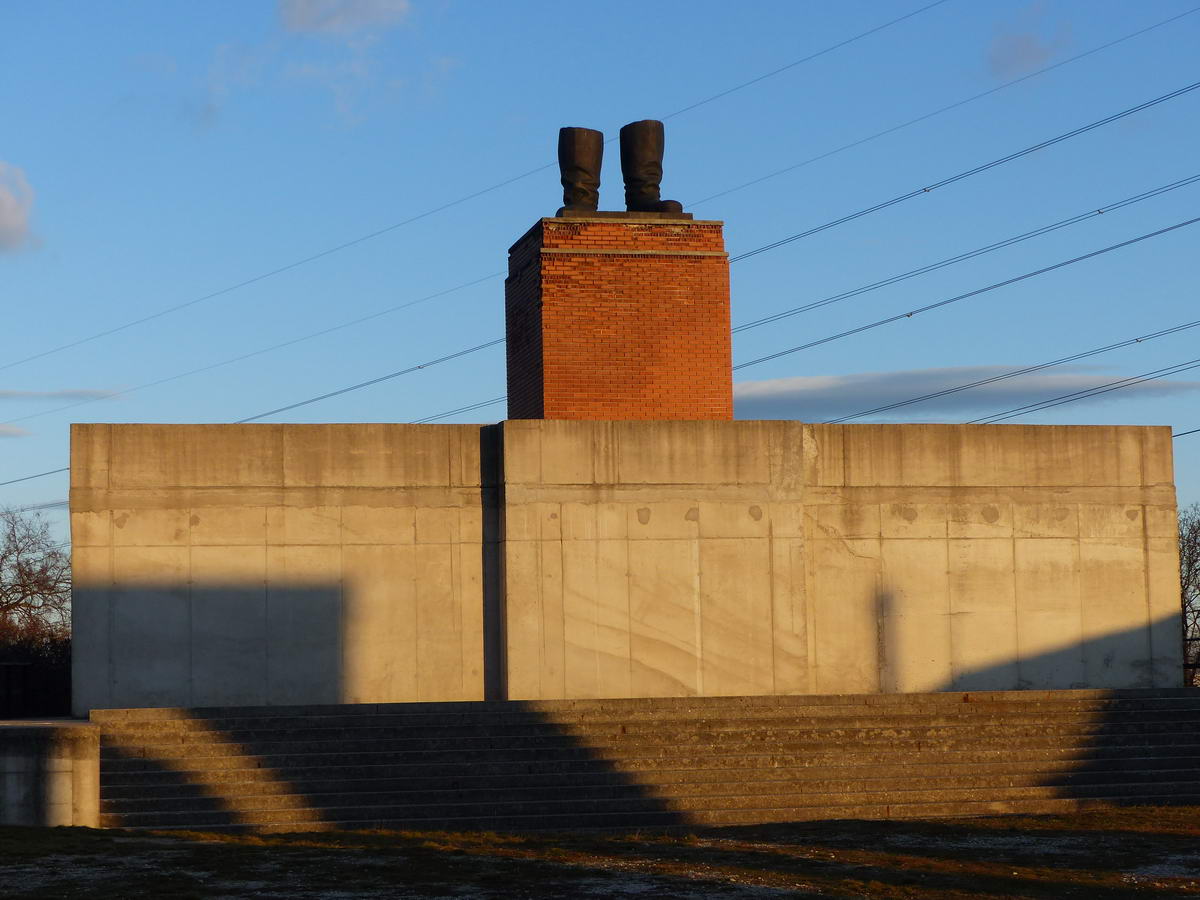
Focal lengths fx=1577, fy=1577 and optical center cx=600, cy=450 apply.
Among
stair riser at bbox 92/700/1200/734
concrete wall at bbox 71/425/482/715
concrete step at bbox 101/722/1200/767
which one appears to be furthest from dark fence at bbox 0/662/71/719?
concrete step at bbox 101/722/1200/767

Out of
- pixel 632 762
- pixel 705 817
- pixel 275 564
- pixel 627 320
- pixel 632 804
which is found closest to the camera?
pixel 705 817

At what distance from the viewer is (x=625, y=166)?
28.0 metres

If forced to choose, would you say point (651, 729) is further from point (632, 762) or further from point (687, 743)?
point (632, 762)

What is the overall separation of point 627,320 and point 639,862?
493 inches

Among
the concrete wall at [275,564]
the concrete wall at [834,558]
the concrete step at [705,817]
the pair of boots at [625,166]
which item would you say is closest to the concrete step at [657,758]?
the concrete step at [705,817]

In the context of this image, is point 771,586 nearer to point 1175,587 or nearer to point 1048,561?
point 1048,561

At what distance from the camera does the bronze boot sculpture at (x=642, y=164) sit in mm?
27531

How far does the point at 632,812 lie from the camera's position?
18609 millimetres

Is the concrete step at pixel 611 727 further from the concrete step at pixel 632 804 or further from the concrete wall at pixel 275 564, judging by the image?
the concrete wall at pixel 275 564

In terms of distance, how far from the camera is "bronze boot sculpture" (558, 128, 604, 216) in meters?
27.4

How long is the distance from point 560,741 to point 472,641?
487 cm

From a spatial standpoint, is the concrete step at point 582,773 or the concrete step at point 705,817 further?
the concrete step at point 582,773

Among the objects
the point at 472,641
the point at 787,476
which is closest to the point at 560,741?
the point at 472,641

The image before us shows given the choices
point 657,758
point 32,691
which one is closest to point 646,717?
point 657,758
